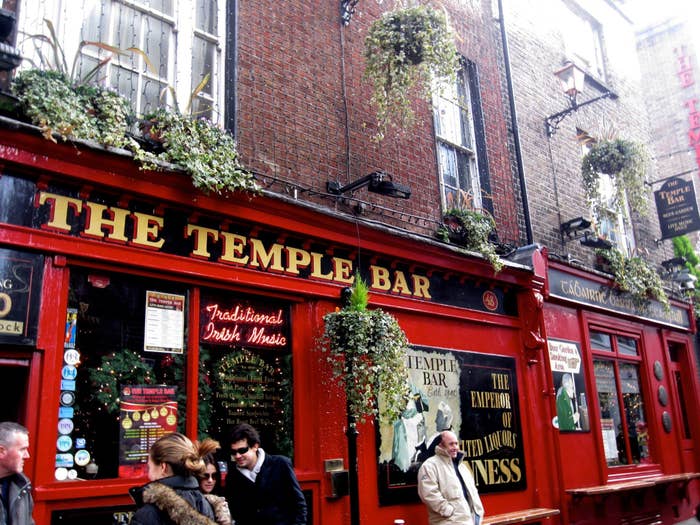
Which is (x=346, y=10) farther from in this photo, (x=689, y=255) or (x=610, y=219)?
(x=689, y=255)

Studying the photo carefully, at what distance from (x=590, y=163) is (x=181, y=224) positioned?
8267 millimetres

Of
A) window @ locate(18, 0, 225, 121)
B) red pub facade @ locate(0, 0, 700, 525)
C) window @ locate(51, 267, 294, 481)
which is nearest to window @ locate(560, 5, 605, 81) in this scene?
red pub facade @ locate(0, 0, 700, 525)

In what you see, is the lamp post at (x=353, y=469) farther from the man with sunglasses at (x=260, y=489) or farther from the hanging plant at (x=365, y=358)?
the man with sunglasses at (x=260, y=489)

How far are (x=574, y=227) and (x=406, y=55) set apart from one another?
482 centimetres

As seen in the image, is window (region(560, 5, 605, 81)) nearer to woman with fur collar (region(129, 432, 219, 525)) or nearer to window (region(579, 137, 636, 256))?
window (region(579, 137, 636, 256))

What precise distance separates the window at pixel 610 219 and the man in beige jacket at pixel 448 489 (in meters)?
6.75

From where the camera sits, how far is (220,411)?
6184 millimetres

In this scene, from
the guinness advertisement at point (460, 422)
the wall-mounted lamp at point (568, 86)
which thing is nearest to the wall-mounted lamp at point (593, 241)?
the wall-mounted lamp at point (568, 86)

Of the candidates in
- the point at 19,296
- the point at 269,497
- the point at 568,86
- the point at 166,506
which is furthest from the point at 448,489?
the point at 568,86

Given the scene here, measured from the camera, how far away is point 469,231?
9078 millimetres

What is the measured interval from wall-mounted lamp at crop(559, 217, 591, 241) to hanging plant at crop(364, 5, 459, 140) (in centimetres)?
421

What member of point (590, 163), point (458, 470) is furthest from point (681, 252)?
point (458, 470)

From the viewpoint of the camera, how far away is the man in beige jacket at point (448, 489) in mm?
6750

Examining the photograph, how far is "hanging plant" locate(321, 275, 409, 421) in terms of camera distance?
6605 millimetres
